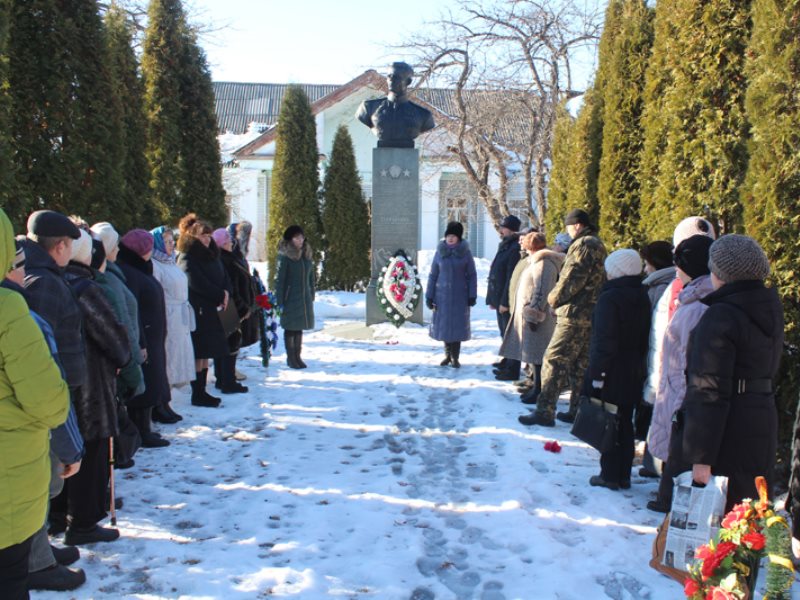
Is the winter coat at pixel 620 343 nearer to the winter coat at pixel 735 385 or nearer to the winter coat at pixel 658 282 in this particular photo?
the winter coat at pixel 658 282

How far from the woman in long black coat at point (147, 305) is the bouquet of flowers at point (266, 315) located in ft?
9.13

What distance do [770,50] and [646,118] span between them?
299cm

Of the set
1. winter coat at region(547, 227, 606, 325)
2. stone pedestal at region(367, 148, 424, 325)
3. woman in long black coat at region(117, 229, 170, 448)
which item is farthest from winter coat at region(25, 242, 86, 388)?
stone pedestal at region(367, 148, 424, 325)

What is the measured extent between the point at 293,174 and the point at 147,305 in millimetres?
13013

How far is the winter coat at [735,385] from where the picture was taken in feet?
10.9

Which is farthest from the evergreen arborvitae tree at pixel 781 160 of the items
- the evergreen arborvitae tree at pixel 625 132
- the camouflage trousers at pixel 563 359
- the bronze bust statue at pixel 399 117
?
the bronze bust statue at pixel 399 117

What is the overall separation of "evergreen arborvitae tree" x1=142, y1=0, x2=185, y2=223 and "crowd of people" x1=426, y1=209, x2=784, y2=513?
484cm

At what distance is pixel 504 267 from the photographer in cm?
902

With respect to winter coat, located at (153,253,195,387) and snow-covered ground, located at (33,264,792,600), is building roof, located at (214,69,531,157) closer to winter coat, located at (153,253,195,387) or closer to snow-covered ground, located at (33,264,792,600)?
snow-covered ground, located at (33,264,792,600)

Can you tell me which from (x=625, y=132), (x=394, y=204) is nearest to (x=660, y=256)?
(x=625, y=132)

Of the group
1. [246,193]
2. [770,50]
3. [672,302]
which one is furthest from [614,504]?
[246,193]

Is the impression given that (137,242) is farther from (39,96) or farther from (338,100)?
(338,100)

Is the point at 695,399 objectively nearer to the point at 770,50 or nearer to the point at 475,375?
the point at 770,50

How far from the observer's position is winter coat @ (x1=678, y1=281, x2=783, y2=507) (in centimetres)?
333
